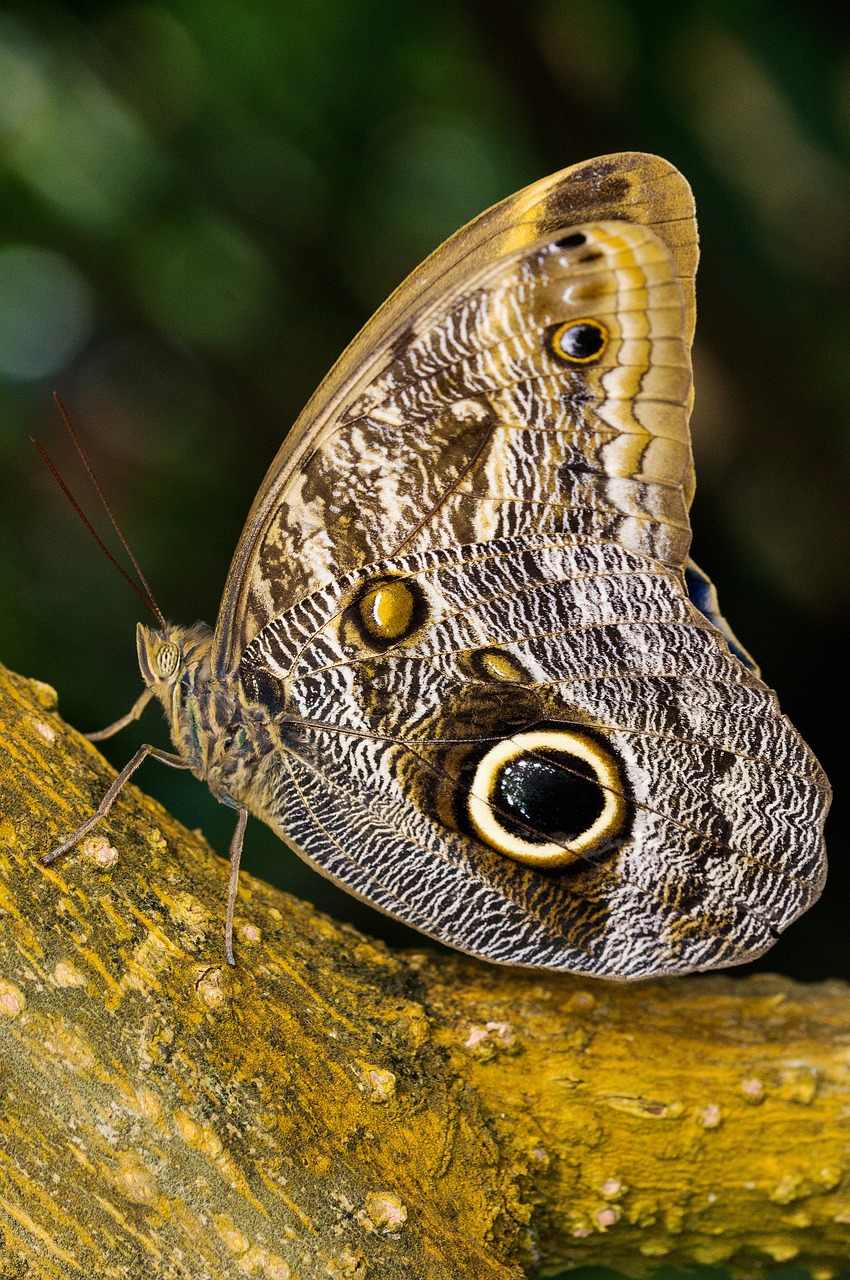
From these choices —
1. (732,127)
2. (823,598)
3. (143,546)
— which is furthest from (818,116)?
(143,546)

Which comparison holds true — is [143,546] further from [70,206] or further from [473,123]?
[473,123]

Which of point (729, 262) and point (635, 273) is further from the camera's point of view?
point (729, 262)

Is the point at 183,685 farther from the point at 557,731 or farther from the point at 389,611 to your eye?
the point at 557,731

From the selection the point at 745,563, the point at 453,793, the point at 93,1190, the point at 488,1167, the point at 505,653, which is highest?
the point at 745,563

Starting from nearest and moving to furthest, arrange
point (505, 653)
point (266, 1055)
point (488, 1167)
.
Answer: point (266, 1055) < point (488, 1167) < point (505, 653)

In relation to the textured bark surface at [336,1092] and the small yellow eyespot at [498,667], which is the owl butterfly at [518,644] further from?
the textured bark surface at [336,1092]

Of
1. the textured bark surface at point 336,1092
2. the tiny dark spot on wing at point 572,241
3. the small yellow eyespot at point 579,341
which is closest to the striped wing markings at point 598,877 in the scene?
the textured bark surface at point 336,1092

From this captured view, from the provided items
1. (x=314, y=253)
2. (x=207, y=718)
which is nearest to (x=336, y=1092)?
(x=207, y=718)

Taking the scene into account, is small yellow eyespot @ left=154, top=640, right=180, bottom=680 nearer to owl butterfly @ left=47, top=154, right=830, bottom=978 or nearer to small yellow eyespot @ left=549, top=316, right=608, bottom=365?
owl butterfly @ left=47, top=154, right=830, bottom=978
